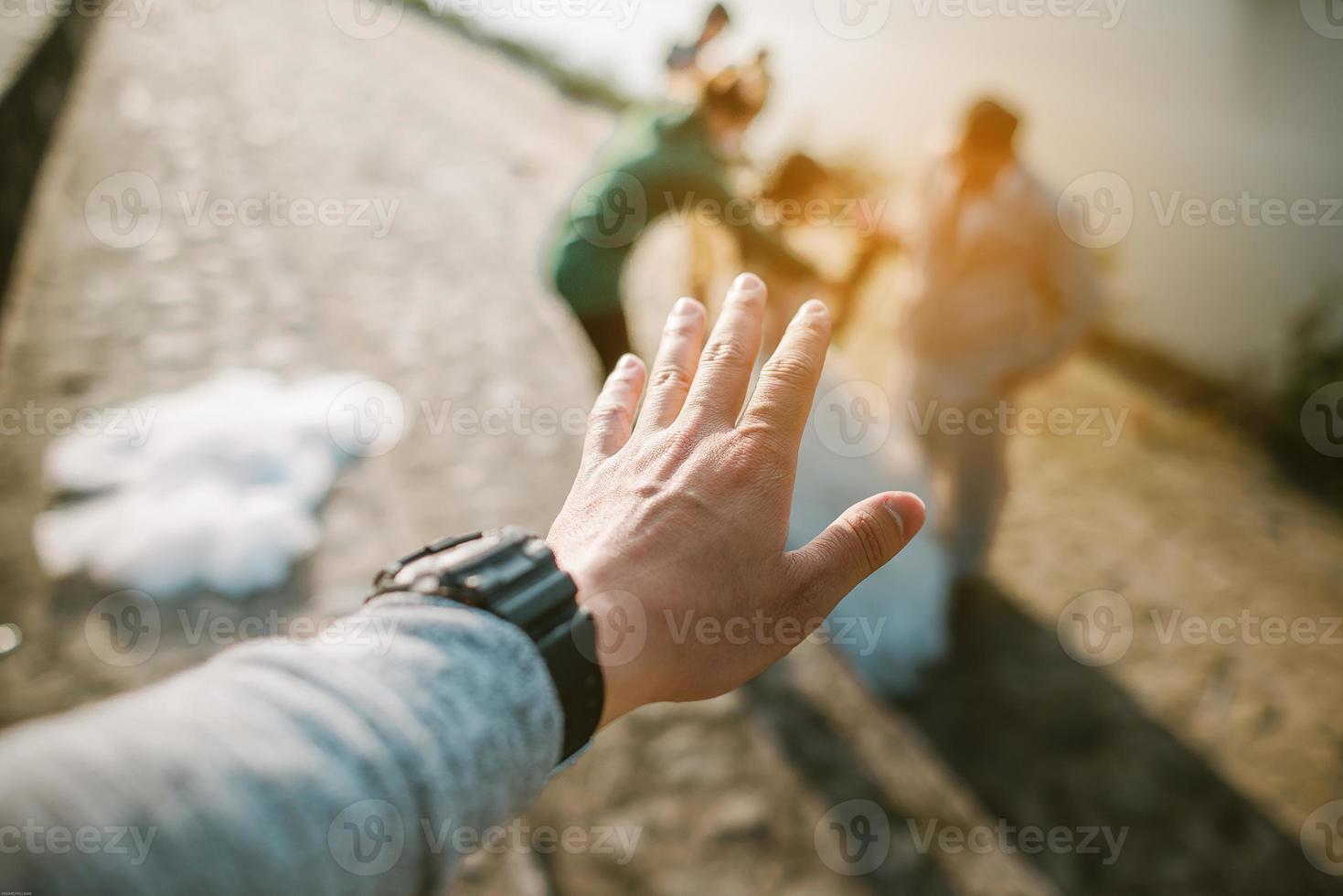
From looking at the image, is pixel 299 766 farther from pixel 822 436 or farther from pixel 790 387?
pixel 822 436

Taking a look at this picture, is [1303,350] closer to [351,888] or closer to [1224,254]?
[1224,254]

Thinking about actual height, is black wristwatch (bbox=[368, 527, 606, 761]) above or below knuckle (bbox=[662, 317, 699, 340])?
below

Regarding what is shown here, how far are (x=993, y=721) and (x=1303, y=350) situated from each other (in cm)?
410

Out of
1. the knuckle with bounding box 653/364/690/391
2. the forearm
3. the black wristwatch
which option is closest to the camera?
the forearm

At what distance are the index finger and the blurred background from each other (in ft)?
5.23

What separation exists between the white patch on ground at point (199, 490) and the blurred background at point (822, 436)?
16mm

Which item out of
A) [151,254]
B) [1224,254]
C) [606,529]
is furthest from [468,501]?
[1224,254]

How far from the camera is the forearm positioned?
0.42 m

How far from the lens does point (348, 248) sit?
196 inches

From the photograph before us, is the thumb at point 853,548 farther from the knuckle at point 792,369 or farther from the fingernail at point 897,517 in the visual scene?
the knuckle at point 792,369

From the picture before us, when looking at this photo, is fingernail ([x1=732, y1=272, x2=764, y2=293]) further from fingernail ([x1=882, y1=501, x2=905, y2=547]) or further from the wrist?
the wrist

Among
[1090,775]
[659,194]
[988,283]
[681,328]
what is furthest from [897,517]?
[1090,775]

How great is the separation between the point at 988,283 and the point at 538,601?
2.42 m

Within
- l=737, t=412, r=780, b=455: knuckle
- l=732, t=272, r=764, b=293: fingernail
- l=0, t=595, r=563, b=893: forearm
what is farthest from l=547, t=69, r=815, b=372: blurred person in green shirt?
l=0, t=595, r=563, b=893: forearm
